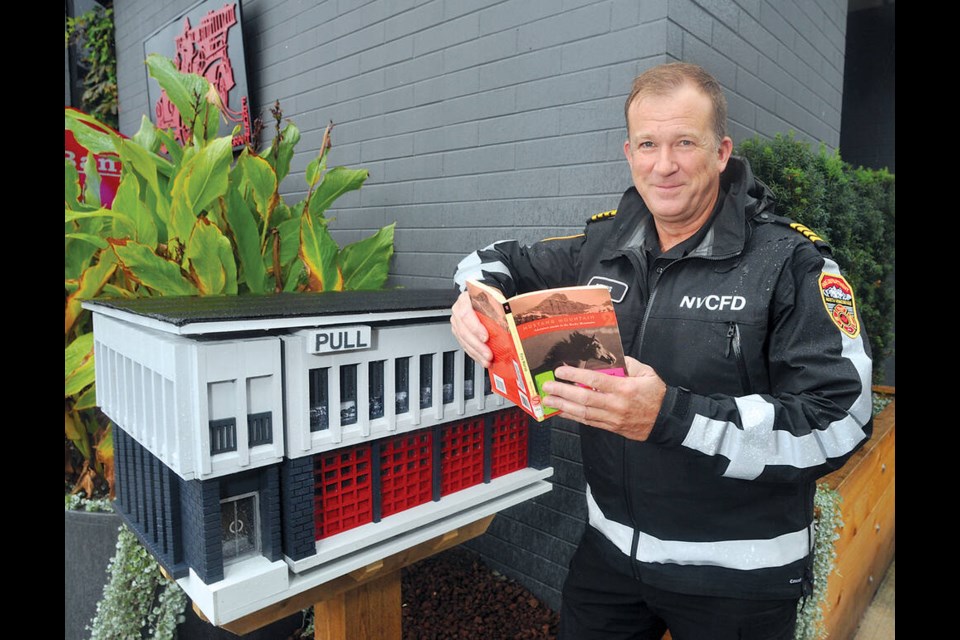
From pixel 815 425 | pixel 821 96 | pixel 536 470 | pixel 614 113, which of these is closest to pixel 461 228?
pixel 614 113

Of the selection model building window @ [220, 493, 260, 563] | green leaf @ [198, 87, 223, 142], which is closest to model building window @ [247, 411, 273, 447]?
model building window @ [220, 493, 260, 563]

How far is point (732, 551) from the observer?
49.8 inches

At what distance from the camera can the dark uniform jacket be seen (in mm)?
1137

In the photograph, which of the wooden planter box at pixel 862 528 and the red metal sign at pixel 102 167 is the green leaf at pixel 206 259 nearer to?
the red metal sign at pixel 102 167

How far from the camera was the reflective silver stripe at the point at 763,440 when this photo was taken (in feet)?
3.69

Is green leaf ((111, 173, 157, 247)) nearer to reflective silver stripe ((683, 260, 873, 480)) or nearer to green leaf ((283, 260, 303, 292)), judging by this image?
green leaf ((283, 260, 303, 292))

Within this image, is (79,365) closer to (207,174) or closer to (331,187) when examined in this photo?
(207,174)

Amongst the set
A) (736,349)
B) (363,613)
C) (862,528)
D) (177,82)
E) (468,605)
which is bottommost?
(468,605)

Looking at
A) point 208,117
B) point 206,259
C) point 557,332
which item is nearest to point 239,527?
point 557,332

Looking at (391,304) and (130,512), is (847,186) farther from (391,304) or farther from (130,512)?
(130,512)

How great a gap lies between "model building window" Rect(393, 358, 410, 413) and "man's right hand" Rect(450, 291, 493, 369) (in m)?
0.14

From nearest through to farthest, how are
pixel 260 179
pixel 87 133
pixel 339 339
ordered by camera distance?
1. pixel 339 339
2. pixel 260 179
3. pixel 87 133

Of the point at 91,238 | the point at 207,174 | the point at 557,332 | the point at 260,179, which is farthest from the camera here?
the point at 260,179

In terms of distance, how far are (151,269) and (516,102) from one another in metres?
1.44
